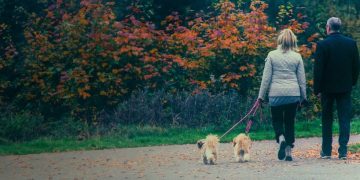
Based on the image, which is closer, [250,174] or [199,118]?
[250,174]

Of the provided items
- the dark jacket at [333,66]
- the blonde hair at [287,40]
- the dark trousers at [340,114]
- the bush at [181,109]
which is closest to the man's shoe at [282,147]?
the dark trousers at [340,114]

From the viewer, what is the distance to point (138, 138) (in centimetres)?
1584

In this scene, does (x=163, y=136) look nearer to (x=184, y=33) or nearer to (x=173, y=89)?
(x=173, y=89)

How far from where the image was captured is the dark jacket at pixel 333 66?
38.8ft

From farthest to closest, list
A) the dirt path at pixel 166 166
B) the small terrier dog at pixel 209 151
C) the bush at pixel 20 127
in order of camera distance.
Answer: the bush at pixel 20 127 < the small terrier dog at pixel 209 151 < the dirt path at pixel 166 166

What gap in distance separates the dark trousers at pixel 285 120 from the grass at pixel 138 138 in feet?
5.33

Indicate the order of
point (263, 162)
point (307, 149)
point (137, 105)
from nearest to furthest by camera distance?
point (263, 162)
point (307, 149)
point (137, 105)

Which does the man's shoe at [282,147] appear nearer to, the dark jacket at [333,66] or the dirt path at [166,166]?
the dirt path at [166,166]

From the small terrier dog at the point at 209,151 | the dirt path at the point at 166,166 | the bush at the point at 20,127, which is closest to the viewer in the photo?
the dirt path at the point at 166,166

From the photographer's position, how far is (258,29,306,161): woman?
38.9 ft

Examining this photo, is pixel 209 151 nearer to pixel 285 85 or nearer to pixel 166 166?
pixel 166 166

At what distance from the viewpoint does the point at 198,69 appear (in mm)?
18906

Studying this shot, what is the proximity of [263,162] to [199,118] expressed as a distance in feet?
19.8

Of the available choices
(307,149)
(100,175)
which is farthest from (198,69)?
(100,175)
